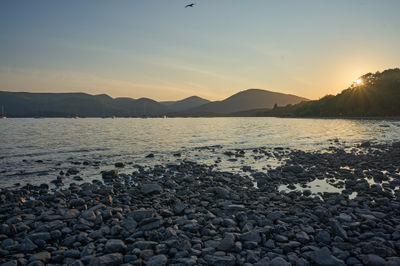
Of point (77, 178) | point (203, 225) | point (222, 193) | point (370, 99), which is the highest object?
point (370, 99)

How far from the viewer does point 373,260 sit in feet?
19.2

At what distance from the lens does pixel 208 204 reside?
10406 millimetres

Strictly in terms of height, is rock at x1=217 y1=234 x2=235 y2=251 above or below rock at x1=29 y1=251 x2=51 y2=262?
above

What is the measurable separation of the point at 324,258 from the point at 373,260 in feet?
3.66

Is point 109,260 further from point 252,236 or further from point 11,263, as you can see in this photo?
point 252,236

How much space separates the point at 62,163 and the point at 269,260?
1968 cm

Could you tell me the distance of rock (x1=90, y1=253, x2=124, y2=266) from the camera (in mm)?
5895

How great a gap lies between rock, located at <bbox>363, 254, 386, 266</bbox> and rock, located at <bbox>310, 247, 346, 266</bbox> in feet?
1.82

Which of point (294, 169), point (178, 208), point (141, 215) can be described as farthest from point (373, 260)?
point (294, 169)

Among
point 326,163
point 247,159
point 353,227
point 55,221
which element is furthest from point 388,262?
point 247,159

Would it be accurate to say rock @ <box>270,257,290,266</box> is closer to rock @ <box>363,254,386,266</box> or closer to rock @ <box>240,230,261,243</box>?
rock @ <box>240,230,261,243</box>

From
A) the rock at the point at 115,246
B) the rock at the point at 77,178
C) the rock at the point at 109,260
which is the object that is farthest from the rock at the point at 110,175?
the rock at the point at 109,260

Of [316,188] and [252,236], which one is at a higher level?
[252,236]

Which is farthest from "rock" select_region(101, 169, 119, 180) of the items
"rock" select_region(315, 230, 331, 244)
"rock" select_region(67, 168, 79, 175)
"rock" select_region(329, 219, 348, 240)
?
"rock" select_region(329, 219, 348, 240)
